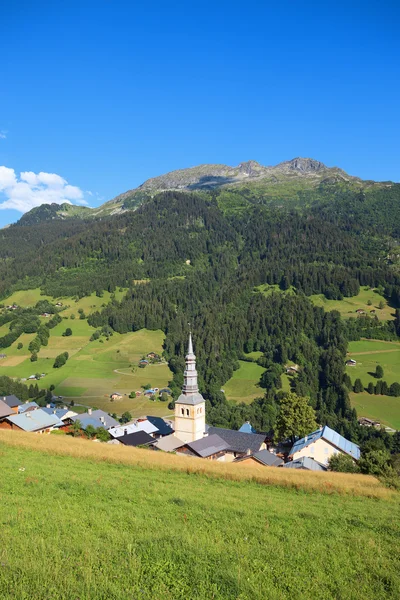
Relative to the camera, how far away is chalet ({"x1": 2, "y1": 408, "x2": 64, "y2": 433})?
69625 mm

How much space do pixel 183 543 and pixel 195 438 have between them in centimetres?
6506

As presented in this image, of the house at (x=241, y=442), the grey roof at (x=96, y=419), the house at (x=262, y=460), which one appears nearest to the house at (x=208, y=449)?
the house at (x=241, y=442)

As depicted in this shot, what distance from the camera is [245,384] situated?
5364 inches

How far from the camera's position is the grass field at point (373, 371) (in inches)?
4353

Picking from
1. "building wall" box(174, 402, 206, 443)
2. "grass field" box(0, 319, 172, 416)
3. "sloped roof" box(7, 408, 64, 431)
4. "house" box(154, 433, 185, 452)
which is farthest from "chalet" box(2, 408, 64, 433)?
"grass field" box(0, 319, 172, 416)

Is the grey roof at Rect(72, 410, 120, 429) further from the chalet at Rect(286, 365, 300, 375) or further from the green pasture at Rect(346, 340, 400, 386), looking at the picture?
the green pasture at Rect(346, 340, 400, 386)

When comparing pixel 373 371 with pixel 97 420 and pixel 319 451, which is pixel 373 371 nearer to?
pixel 319 451

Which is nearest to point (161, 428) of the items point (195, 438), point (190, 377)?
point (195, 438)

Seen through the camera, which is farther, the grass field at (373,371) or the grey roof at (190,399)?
the grass field at (373,371)

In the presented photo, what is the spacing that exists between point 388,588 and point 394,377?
131358mm

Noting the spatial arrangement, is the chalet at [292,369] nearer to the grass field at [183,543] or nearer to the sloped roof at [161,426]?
the sloped roof at [161,426]

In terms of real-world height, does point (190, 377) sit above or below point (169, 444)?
above

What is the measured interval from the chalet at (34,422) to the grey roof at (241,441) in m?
29.1

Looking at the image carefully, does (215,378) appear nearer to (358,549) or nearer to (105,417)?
(105,417)
